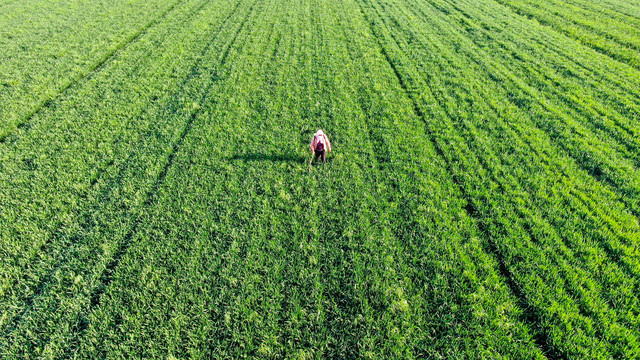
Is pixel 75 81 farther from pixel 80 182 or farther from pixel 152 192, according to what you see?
pixel 152 192

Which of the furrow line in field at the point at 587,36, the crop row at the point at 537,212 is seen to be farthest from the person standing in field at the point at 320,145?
the furrow line in field at the point at 587,36

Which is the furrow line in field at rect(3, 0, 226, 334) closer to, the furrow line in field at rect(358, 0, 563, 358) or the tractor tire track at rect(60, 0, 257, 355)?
the tractor tire track at rect(60, 0, 257, 355)

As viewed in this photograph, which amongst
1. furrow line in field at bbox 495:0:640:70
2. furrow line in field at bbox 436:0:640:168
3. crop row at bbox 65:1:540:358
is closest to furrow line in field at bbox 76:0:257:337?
crop row at bbox 65:1:540:358

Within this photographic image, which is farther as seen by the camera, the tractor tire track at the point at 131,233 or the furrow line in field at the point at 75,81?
the furrow line in field at the point at 75,81

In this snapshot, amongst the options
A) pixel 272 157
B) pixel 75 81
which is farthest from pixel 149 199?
pixel 75 81

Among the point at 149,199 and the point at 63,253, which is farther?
the point at 149,199

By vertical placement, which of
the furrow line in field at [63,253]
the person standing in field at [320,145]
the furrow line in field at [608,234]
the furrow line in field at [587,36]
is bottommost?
the furrow line in field at [63,253]

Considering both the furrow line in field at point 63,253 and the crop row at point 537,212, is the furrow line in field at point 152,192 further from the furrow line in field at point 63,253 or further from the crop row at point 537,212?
the crop row at point 537,212
